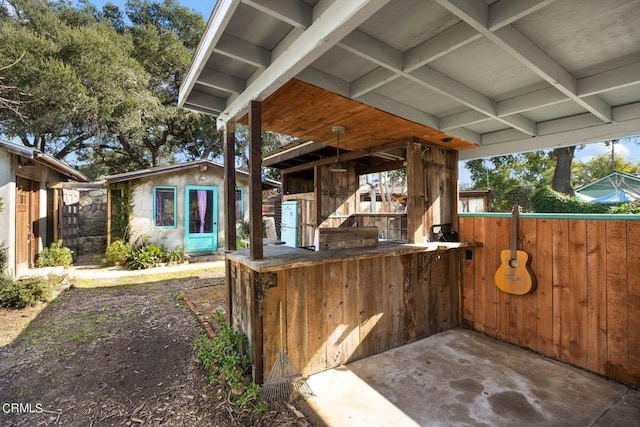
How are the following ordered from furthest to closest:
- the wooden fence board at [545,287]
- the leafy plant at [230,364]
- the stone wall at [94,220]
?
1. the stone wall at [94,220]
2. the wooden fence board at [545,287]
3. the leafy plant at [230,364]

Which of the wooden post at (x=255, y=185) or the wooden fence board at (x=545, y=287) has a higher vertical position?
the wooden post at (x=255, y=185)

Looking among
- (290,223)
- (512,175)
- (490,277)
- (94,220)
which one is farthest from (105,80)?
(512,175)

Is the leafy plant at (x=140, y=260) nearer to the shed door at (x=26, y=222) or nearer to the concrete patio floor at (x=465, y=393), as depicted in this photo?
the shed door at (x=26, y=222)

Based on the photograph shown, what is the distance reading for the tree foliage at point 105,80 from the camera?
32.4 feet

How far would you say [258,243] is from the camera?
94.4 inches

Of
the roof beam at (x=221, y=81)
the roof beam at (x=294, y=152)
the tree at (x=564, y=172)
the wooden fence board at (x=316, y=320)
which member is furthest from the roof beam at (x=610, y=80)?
the tree at (x=564, y=172)

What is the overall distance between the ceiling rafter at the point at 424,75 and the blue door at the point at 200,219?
7.41 metres

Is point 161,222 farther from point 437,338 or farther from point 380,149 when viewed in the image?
point 437,338

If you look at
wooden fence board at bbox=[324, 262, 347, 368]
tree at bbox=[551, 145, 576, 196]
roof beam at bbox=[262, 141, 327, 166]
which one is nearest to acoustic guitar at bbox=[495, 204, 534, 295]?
wooden fence board at bbox=[324, 262, 347, 368]

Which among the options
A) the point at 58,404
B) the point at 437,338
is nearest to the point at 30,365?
the point at 58,404

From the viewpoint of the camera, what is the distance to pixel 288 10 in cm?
163

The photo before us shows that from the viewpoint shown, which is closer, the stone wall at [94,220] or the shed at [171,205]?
the shed at [171,205]

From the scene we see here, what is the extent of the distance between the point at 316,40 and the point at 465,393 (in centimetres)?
294

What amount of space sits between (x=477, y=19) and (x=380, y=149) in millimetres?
2391
